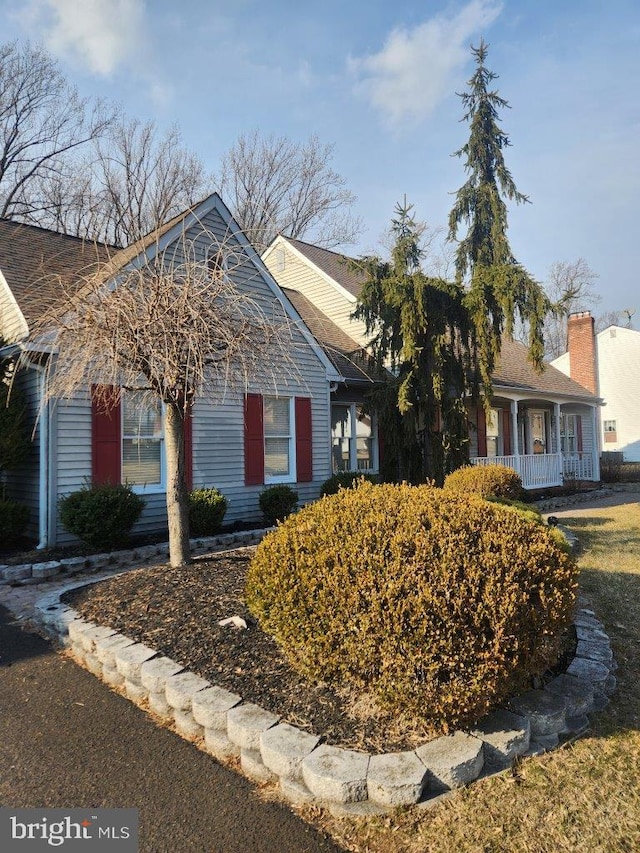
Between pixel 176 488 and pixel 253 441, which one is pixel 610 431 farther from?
pixel 176 488

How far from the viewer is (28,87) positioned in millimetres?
22984

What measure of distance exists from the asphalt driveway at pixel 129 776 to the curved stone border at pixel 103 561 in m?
3.12

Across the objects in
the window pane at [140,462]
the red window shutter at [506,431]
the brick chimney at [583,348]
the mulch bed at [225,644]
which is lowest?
the mulch bed at [225,644]

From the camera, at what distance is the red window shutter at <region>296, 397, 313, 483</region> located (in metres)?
10.8

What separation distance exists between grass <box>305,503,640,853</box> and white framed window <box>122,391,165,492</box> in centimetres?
687

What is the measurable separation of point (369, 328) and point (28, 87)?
70.5ft

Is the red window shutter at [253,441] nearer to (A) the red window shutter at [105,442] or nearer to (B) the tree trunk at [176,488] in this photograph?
(A) the red window shutter at [105,442]

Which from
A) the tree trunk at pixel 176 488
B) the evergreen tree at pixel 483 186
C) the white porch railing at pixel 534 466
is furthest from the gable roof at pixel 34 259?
the evergreen tree at pixel 483 186

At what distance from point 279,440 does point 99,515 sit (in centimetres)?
427

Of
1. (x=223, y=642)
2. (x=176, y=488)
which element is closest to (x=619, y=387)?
(x=176, y=488)

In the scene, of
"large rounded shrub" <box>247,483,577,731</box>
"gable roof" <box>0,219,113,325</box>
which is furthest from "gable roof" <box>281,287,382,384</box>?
"large rounded shrub" <box>247,483,577,731</box>

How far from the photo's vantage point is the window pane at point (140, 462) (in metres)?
8.52

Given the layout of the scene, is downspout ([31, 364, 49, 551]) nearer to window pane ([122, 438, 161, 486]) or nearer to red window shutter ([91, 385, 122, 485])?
red window shutter ([91, 385, 122, 485])

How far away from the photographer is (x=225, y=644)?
3844 mm
